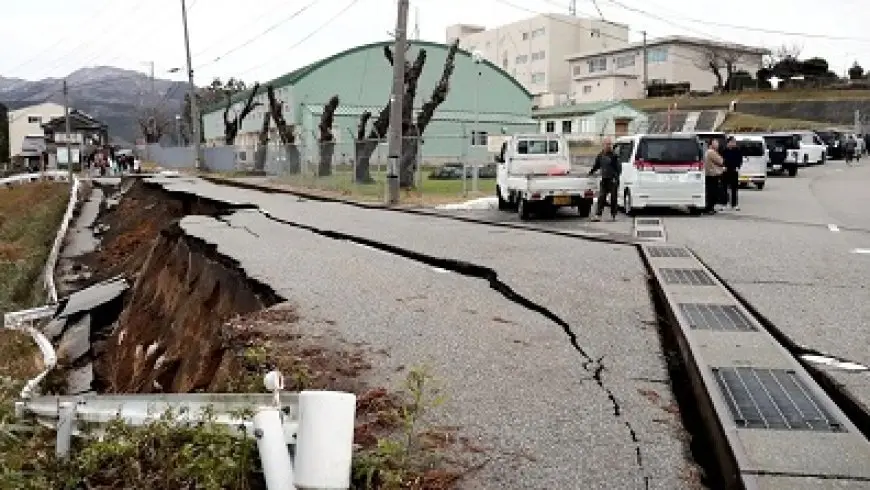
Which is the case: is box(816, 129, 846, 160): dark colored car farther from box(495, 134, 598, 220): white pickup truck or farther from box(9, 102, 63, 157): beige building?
box(9, 102, 63, 157): beige building

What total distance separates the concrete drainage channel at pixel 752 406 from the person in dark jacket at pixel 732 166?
11.8m

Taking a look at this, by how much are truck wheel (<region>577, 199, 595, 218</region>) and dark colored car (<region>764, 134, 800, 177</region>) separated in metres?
19.8

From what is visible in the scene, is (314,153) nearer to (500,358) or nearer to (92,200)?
(92,200)

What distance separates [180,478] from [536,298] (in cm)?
511

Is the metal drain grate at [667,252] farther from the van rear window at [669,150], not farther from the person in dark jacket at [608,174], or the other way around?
the van rear window at [669,150]

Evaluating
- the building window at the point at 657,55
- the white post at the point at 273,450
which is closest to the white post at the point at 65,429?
the white post at the point at 273,450

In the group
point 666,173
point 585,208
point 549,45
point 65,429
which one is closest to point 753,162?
point 666,173

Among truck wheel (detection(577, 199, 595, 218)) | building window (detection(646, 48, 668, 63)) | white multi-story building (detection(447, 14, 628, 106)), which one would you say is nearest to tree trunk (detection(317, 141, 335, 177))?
truck wheel (detection(577, 199, 595, 218))

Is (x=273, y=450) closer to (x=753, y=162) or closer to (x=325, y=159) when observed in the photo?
(x=753, y=162)

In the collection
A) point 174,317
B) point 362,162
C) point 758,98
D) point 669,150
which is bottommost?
point 174,317

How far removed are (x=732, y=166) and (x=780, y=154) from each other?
18.3 m

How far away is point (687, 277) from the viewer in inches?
397

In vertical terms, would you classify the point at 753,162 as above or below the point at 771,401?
above

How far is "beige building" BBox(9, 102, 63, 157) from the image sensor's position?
101500mm
